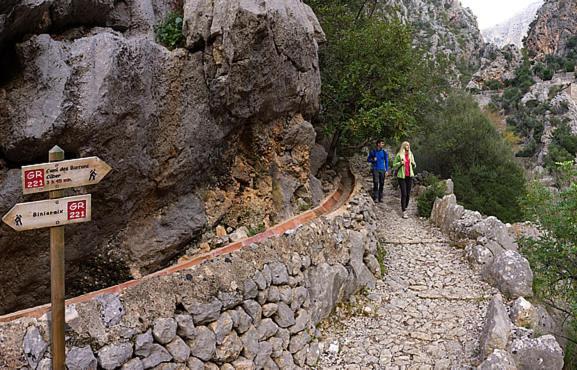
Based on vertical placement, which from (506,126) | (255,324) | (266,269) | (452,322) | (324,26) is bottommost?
(506,126)

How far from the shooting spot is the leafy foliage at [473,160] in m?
17.6

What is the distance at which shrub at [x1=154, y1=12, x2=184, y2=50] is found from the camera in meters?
8.97

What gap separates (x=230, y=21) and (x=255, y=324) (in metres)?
5.19

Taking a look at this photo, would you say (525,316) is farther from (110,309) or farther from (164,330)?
(110,309)

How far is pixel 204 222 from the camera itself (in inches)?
352

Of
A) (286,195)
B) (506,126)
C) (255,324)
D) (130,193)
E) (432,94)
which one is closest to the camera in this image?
(255,324)

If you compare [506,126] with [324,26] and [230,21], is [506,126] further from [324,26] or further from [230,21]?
[230,21]

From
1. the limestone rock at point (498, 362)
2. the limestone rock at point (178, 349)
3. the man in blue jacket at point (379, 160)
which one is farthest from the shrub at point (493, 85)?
the limestone rock at point (178, 349)

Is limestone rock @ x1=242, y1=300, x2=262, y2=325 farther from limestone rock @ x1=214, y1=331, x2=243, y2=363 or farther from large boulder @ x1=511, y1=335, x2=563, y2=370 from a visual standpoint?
large boulder @ x1=511, y1=335, x2=563, y2=370

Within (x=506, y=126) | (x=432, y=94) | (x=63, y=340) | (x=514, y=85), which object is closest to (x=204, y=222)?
(x=63, y=340)

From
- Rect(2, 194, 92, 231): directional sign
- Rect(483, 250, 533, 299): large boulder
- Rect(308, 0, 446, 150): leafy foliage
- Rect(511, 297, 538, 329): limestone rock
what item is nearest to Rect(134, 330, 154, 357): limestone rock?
Rect(2, 194, 92, 231): directional sign

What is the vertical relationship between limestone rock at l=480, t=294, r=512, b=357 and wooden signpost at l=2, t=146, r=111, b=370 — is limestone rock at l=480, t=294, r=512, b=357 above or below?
below

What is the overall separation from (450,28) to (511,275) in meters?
62.4

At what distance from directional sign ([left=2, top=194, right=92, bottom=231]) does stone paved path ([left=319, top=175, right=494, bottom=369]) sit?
4508 millimetres
